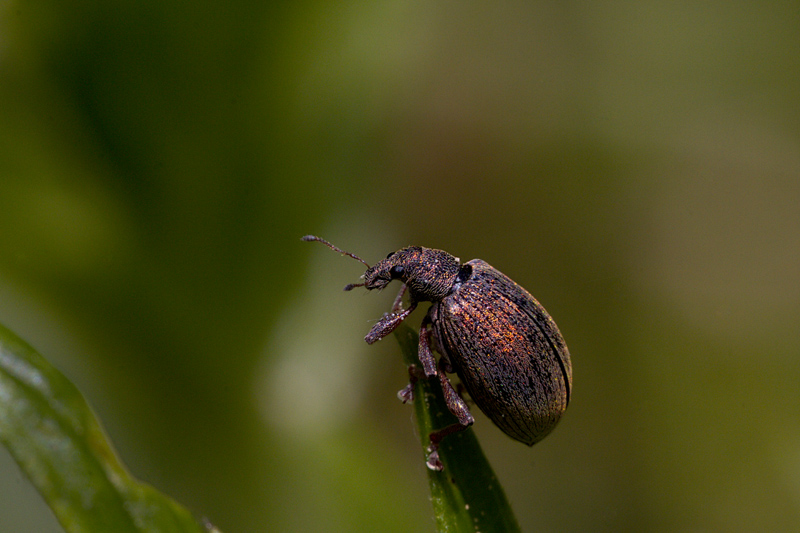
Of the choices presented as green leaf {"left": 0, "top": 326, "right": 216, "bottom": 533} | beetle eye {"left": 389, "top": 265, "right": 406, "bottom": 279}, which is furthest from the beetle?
green leaf {"left": 0, "top": 326, "right": 216, "bottom": 533}

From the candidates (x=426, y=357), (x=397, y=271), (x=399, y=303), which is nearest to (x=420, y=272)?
(x=397, y=271)

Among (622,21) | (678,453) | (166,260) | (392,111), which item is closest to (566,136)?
(622,21)

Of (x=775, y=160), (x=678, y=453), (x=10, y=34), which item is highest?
(x=10, y=34)

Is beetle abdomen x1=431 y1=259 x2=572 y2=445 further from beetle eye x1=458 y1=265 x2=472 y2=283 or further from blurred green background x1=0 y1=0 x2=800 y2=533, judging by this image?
blurred green background x1=0 y1=0 x2=800 y2=533

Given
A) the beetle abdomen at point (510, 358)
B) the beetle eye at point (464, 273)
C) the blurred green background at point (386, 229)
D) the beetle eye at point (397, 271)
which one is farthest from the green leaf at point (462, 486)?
the beetle eye at point (397, 271)

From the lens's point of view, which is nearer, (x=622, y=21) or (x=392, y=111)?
(x=392, y=111)

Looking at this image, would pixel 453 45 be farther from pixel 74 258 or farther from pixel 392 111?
pixel 74 258

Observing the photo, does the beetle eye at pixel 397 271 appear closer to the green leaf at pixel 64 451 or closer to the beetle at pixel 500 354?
the beetle at pixel 500 354

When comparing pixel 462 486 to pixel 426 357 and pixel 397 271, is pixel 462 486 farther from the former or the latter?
pixel 397 271
